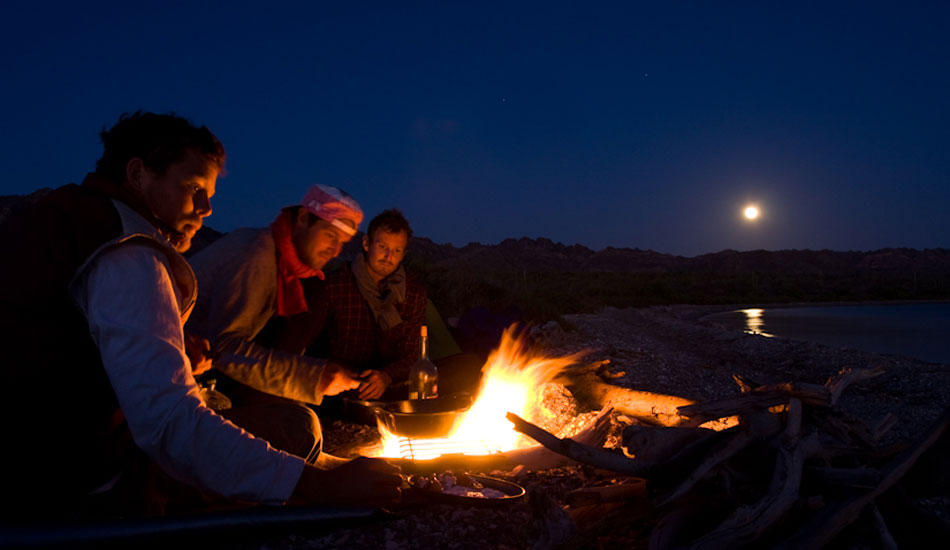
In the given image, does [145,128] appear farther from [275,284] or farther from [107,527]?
[275,284]

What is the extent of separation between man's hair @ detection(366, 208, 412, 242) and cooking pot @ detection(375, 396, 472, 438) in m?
1.19

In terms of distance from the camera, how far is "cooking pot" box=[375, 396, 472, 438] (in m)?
2.98

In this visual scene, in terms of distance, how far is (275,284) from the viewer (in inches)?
119

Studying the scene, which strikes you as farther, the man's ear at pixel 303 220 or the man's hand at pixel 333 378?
the man's ear at pixel 303 220

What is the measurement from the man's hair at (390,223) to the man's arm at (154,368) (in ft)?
7.92

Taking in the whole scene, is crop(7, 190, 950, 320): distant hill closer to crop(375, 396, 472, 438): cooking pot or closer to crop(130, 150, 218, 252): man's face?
crop(130, 150, 218, 252): man's face

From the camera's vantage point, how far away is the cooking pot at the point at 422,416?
2.98 m

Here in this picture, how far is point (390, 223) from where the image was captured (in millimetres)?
3859

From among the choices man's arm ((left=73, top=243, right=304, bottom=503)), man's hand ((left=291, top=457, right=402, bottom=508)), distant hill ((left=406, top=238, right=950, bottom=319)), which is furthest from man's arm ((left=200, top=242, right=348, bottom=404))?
distant hill ((left=406, top=238, right=950, bottom=319))

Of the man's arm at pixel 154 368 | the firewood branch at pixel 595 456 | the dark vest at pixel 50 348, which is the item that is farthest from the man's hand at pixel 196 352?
the firewood branch at pixel 595 456

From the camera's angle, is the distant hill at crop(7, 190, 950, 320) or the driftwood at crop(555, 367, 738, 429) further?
the distant hill at crop(7, 190, 950, 320)

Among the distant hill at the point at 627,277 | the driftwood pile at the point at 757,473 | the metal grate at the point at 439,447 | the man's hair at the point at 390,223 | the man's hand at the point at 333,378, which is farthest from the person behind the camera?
the distant hill at the point at 627,277

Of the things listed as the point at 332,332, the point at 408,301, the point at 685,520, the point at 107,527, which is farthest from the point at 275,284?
the point at 685,520

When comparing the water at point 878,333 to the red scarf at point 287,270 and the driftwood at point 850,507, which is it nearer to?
the driftwood at point 850,507
